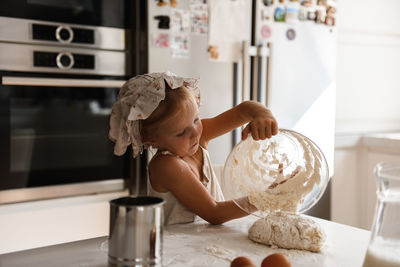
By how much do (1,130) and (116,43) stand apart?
1.74 feet

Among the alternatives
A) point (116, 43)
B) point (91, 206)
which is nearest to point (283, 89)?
point (116, 43)

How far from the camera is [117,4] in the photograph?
5.84 feet

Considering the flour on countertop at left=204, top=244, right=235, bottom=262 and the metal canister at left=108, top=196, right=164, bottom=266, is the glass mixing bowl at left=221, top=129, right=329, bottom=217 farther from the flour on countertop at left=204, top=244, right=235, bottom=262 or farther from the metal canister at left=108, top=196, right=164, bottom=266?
the metal canister at left=108, top=196, right=164, bottom=266

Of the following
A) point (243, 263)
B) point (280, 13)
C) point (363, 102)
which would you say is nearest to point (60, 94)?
point (280, 13)

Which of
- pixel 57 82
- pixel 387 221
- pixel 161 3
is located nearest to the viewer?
pixel 387 221

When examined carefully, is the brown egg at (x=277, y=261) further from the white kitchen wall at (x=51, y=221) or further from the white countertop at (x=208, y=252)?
the white kitchen wall at (x=51, y=221)

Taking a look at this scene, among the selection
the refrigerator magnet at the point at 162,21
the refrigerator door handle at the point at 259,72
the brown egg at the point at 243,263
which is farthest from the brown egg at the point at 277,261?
the refrigerator door handle at the point at 259,72

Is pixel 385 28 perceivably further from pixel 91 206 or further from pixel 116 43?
pixel 91 206

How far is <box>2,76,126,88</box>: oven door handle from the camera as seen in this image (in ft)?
5.18

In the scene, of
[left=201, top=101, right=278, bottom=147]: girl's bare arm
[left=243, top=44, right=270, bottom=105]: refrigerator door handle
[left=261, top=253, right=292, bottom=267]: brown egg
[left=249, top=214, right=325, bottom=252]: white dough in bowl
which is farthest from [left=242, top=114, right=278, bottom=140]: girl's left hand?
[left=243, top=44, right=270, bottom=105]: refrigerator door handle

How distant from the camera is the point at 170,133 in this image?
3.24 feet

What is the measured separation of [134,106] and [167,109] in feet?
0.32

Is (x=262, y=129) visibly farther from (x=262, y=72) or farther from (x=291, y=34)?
(x=291, y=34)

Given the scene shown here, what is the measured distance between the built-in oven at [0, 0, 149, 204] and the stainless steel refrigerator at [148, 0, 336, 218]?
19cm
